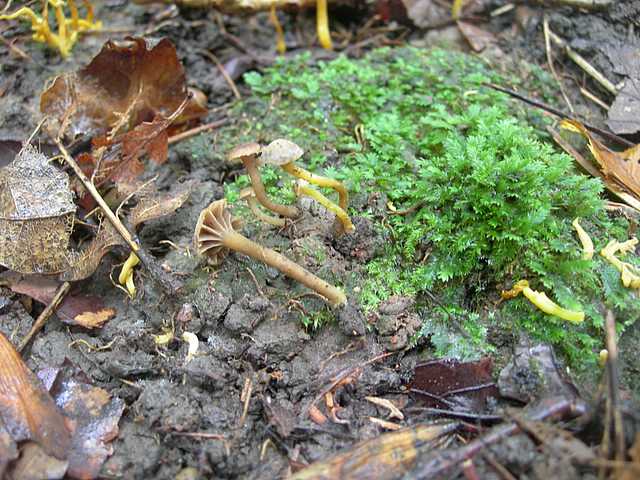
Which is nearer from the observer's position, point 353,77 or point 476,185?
point 476,185

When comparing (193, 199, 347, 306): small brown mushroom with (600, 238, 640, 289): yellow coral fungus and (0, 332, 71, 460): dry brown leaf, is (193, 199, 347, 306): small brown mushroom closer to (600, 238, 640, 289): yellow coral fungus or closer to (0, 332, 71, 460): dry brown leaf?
(0, 332, 71, 460): dry brown leaf

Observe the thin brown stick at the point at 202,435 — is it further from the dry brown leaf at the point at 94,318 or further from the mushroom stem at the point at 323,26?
the mushroom stem at the point at 323,26

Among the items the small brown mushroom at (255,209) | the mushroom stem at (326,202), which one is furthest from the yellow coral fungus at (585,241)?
the small brown mushroom at (255,209)

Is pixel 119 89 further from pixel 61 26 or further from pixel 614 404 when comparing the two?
pixel 614 404

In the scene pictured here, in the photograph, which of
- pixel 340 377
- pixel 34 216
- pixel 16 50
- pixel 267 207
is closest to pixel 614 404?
pixel 340 377

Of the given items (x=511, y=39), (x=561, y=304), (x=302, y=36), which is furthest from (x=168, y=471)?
(x=511, y=39)

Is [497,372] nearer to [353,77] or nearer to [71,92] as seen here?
[353,77]

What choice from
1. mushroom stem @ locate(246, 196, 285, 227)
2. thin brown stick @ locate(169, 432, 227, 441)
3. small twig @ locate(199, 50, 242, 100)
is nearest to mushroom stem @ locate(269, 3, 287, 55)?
small twig @ locate(199, 50, 242, 100)
